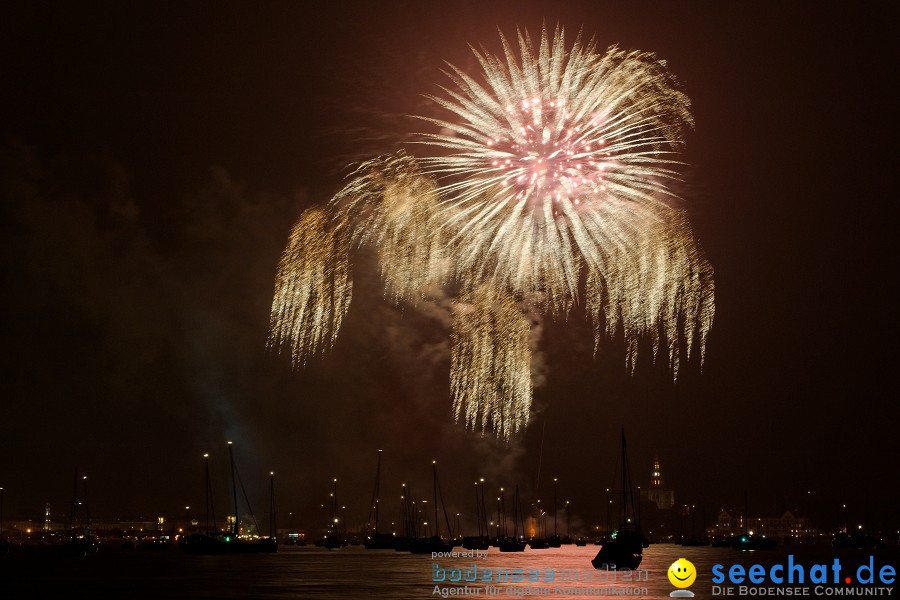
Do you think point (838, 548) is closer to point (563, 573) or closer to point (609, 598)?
point (563, 573)

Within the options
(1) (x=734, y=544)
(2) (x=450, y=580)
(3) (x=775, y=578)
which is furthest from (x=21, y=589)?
(1) (x=734, y=544)

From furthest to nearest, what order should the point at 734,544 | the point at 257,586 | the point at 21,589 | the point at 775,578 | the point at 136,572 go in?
1. the point at 734,544
2. the point at 136,572
3. the point at 775,578
4. the point at 257,586
5. the point at 21,589

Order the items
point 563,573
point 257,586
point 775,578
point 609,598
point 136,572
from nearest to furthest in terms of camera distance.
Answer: point 609,598, point 257,586, point 775,578, point 563,573, point 136,572

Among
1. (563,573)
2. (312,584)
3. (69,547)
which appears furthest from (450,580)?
(69,547)

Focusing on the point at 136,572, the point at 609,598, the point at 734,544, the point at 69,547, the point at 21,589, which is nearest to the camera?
the point at 609,598

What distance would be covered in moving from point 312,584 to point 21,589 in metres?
14.2

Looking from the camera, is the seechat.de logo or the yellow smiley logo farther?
the yellow smiley logo

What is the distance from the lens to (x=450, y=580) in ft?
183

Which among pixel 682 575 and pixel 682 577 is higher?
pixel 682 575

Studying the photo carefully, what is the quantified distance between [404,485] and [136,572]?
107557 millimetres

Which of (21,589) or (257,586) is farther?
(257,586)

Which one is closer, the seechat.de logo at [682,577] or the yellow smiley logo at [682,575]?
the seechat.de logo at [682,577]

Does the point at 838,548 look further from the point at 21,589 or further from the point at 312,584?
the point at 21,589

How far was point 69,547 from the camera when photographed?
107125 mm
